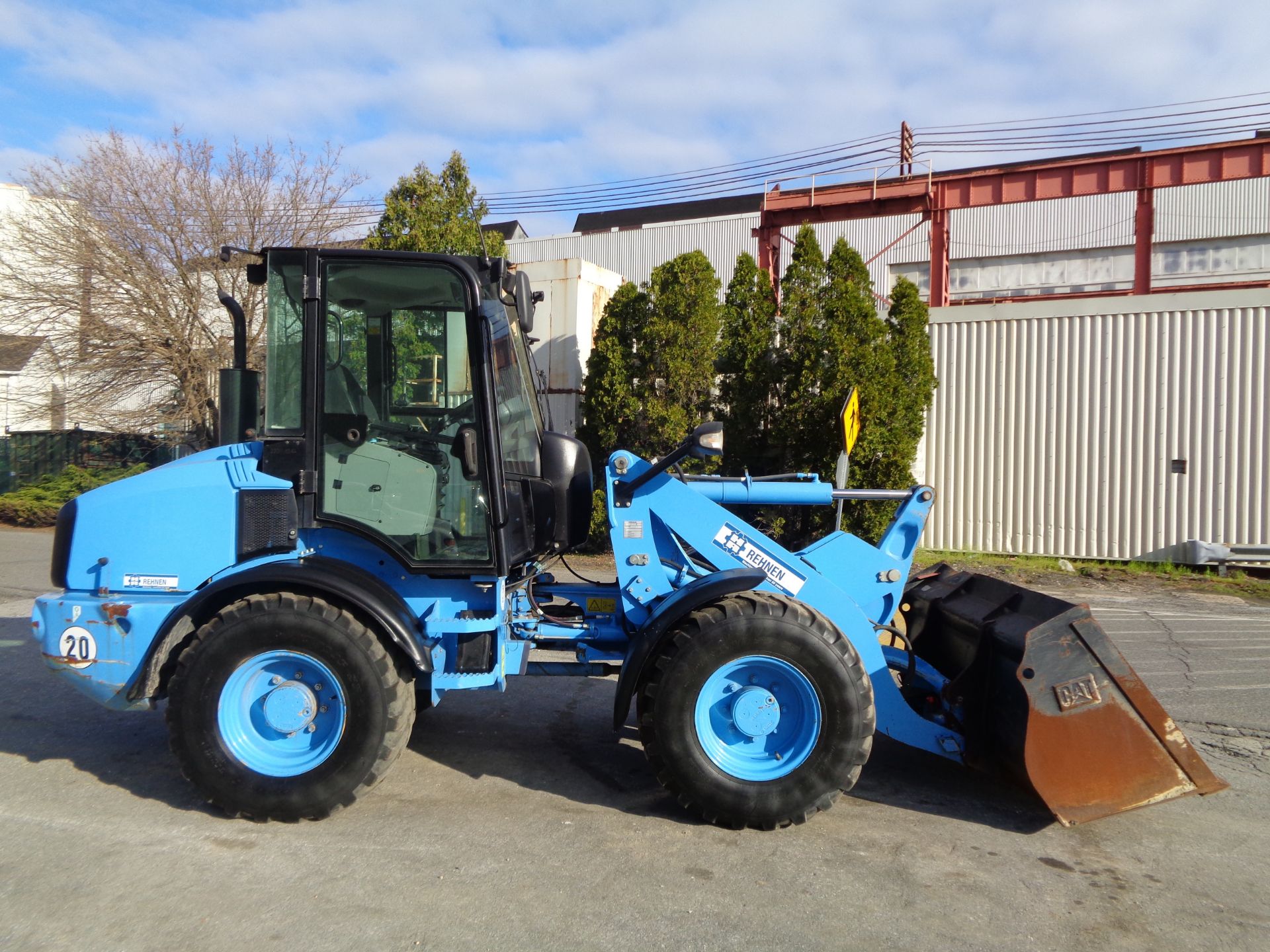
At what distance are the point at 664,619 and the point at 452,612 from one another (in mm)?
1079

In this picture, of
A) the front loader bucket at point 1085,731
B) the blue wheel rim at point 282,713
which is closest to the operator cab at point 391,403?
the blue wheel rim at point 282,713

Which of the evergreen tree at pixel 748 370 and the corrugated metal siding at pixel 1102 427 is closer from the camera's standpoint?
the corrugated metal siding at pixel 1102 427

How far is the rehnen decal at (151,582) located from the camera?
4469 mm

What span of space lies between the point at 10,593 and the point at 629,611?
9.10 metres

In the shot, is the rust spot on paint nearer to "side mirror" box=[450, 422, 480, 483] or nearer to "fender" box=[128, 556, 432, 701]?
"fender" box=[128, 556, 432, 701]

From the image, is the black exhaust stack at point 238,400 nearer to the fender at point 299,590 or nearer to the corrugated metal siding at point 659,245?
the fender at point 299,590

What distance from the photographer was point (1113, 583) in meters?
12.1

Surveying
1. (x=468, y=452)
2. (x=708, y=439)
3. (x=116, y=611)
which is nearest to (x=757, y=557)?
(x=708, y=439)

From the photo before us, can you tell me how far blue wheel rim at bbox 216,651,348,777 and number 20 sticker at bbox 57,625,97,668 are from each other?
0.72 metres

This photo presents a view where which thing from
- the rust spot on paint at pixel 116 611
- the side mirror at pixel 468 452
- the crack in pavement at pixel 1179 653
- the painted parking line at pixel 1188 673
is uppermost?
the side mirror at pixel 468 452

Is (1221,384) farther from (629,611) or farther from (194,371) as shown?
(194,371)

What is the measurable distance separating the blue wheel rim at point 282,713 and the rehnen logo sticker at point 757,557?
1.96 m

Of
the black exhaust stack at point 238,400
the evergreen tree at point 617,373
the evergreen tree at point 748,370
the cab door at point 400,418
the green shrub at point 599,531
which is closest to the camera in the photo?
the cab door at point 400,418

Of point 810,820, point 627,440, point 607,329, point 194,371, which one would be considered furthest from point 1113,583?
point 194,371
